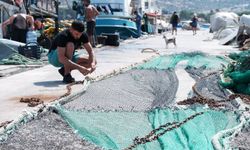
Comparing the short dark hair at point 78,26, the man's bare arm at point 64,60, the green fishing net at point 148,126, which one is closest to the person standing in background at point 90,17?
the man's bare arm at point 64,60

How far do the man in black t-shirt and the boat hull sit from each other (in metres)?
17.0

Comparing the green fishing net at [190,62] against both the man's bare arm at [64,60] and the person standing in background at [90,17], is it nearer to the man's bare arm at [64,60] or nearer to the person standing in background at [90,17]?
the man's bare arm at [64,60]

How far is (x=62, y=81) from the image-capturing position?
8.26 m

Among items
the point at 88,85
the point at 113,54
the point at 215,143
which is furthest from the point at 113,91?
the point at 113,54

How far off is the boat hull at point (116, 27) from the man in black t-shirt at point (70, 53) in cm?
1696

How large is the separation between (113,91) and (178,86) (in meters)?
1.17

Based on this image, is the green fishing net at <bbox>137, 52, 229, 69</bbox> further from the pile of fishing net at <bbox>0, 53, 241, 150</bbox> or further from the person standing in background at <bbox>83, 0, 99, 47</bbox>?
the person standing in background at <bbox>83, 0, 99, 47</bbox>

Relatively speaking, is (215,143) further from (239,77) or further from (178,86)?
(178,86)

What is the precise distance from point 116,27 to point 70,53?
18.1m

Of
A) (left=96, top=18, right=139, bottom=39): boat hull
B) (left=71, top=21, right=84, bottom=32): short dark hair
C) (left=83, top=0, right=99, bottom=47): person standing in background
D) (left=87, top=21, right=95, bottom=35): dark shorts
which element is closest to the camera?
(left=71, top=21, right=84, bottom=32): short dark hair

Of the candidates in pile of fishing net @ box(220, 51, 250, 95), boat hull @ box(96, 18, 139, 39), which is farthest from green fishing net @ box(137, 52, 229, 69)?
boat hull @ box(96, 18, 139, 39)

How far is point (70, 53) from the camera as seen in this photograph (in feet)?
25.8

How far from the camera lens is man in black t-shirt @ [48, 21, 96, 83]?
7.69m

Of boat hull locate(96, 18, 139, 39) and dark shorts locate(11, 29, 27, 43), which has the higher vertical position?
dark shorts locate(11, 29, 27, 43)
